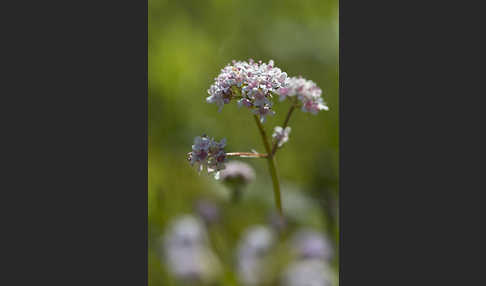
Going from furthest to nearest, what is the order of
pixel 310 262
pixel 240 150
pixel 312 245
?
1. pixel 240 150
2. pixel 312 245
3. pixel 310 262

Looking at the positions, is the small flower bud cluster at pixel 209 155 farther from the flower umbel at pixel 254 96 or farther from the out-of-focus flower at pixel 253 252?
the out-of-focus flower at pixel 253 252

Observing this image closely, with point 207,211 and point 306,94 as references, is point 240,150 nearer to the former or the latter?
point 207,211

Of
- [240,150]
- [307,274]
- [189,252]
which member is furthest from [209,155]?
[240,150]

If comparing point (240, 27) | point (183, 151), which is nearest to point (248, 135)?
point (183, 151)

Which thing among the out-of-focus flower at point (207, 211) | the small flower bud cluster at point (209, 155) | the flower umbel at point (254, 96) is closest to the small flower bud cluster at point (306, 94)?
the flower umbel at point (254, 96)

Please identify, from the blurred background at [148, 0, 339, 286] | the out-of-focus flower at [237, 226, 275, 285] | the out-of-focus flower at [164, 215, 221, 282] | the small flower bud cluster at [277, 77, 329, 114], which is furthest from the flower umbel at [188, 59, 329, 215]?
the out-of-focus flower at [164, 215, 221, 282]

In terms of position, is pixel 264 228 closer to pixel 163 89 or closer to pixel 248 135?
pixel 248 135
